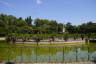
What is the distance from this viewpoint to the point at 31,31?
85.0m

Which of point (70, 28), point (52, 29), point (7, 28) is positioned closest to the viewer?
point (7, 28)

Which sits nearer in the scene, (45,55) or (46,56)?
(46,56)

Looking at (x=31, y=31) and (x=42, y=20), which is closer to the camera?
(x=31, y=31)

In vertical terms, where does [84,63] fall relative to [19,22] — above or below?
below

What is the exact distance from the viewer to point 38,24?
112 meters

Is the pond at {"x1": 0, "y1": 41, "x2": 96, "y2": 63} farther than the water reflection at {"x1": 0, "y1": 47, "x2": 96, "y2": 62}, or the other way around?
the water reflection at {"x1": 0, "y1": 47, "x2": 96, "y2": 62}

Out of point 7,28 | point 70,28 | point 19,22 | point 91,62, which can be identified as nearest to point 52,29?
point 70,28

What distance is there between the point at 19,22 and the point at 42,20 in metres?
23.9

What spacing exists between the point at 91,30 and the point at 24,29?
43.4 meters

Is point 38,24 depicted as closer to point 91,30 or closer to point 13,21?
point 13,21

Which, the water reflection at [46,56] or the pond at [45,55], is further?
the water reflection at [46,56]

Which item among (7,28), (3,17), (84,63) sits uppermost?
(3,17)

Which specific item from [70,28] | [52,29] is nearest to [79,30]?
[70,28]

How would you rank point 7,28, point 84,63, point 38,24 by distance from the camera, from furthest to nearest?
1. point 38,24
2. point 7,28
3. point 84,63
